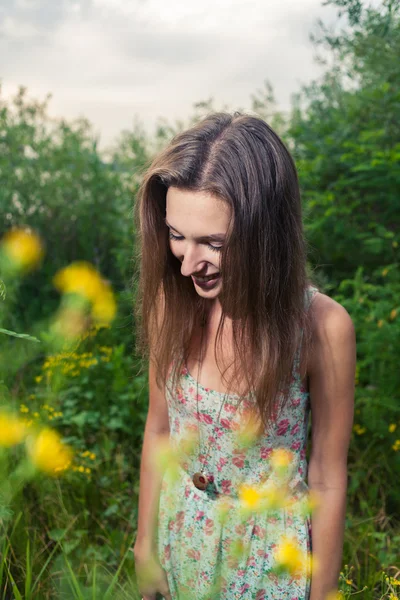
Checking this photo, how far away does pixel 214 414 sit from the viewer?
1.37 m

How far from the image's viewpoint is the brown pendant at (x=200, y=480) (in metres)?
1.38

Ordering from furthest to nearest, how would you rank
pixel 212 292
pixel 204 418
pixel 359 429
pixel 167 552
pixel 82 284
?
pixel 359 429
pixel 167 552
pixel 204 418
pixel 212 292
pixel 82 284

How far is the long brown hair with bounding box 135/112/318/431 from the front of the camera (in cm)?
118

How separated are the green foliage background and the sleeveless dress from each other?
20 cm

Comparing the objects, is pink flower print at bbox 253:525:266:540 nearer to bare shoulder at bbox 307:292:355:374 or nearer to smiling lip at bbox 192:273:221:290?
bare shoulder at bbox 307:292:355:374

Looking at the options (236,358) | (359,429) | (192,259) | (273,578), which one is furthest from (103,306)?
(359,429)

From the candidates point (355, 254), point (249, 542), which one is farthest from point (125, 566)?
point (355, 254)

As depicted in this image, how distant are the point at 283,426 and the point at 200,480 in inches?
8.8

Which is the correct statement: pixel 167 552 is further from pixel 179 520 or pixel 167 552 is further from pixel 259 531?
pixel 259 531

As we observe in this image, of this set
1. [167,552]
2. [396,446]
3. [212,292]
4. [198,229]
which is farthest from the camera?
[396,446]

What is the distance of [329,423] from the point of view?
4.37ft

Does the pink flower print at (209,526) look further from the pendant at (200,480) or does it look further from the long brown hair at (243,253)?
the long brown hair at (243,253)

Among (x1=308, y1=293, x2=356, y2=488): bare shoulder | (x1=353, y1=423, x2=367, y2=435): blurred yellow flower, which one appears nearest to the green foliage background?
(x1=353, y1=423, x2=367, y2=435): blurred yellow flower

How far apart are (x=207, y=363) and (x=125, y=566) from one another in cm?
79
